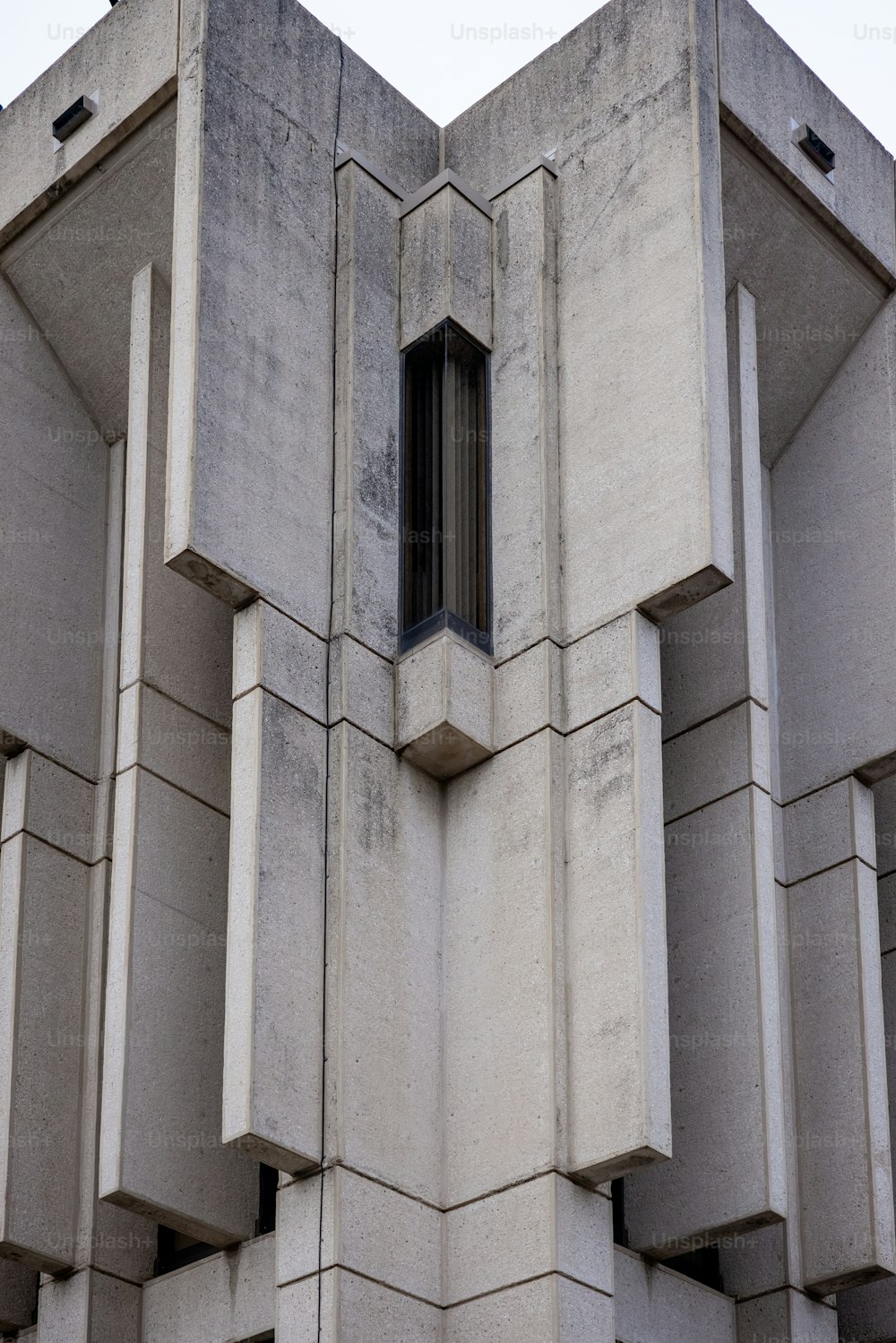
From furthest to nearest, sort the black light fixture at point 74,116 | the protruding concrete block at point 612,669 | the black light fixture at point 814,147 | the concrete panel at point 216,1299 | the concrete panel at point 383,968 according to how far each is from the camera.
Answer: the black light fixture at point 814,147 < the black light fixture at point 74,116 < the protruding concrete block at point 612,669 < the concrete panel at point 216,1299 < the concrete panel at point 383,968

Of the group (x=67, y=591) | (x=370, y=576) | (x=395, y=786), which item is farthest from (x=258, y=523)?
(x=67, y=591)

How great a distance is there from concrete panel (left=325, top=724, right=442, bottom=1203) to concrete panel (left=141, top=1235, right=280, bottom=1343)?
124cm

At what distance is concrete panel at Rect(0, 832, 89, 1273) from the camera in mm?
17859

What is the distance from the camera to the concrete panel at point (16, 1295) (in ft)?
61.1

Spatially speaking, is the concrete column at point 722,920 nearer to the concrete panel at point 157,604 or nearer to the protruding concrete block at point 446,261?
the protruding concrete block at point 446,261

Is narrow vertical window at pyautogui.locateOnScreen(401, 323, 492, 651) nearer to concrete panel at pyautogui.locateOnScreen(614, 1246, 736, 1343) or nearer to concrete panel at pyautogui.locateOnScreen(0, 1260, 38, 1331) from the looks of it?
concrete panel at pyautogui.locateOnScreen(614, 1246, 736, 1343)

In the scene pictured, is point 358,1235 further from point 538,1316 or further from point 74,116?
point 74,116

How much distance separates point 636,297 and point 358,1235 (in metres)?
7.27

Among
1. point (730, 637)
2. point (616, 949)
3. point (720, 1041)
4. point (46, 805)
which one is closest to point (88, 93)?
point (46, 805)

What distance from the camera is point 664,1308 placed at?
17.1 m

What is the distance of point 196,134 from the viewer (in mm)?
18422

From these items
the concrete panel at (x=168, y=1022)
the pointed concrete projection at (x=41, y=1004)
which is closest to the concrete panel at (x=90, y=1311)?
the pointed concrete projection at (x=41, y=1004)

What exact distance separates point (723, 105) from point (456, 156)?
2.42 m

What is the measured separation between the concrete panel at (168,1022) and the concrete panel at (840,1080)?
422 centimetres
